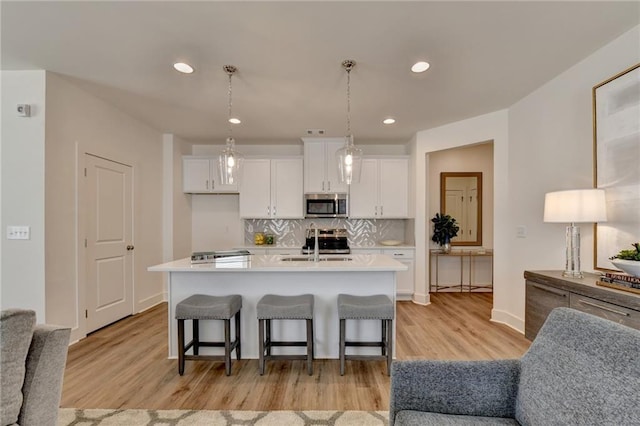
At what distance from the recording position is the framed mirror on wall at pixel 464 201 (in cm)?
535

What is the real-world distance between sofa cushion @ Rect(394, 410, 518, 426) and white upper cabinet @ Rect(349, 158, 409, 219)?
150 inches

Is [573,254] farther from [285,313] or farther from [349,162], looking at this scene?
[285,313]

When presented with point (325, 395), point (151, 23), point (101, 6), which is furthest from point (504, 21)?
point (325, 395)

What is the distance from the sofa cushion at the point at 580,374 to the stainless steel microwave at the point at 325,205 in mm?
3823

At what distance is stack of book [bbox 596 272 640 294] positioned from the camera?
1778mm

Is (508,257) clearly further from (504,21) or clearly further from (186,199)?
(186,199)

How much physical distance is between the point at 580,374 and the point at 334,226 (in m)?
4.33

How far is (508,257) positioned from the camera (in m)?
3.67

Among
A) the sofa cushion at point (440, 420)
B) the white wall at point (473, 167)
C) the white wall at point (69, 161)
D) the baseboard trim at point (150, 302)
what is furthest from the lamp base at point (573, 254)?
the baseboard trim at point (150, 302)

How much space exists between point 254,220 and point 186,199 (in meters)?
1.22

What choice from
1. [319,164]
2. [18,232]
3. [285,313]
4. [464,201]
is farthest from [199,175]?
[464,201]

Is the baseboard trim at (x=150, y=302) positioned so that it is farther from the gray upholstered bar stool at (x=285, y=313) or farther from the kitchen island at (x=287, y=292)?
the gray upholstered bar stool at (x=285, y=313)

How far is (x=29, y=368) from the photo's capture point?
3.87ft

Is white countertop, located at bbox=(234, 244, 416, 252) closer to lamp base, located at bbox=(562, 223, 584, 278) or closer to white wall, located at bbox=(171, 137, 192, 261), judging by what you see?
white wall, located at bbox=(171, 137, 192, 261)
